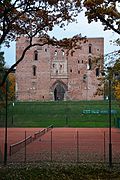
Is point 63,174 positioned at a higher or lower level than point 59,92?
lower

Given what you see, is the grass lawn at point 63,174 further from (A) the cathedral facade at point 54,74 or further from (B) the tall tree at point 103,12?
(A) the cathedral facade at point 54,74

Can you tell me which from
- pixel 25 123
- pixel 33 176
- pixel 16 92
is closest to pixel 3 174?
Answer: pixel 33 176

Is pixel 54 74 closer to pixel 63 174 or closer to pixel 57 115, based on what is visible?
pixel 57 115

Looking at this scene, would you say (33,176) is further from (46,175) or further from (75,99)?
(75,99)

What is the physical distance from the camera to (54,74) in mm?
88000

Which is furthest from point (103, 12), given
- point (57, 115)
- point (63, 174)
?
point (57, 115)

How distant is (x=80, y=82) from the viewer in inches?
3484

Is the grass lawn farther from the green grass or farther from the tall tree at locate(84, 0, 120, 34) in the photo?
the green grass

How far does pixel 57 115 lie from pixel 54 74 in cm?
1930

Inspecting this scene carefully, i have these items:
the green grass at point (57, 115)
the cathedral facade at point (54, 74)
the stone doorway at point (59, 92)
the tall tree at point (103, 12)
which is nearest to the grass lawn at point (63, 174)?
the tall tree at point (103, 12)

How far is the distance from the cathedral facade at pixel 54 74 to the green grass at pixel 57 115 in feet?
24.0

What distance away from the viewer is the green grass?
6353cm

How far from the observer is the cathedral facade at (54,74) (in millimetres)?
87188

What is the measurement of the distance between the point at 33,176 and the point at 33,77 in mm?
72503
